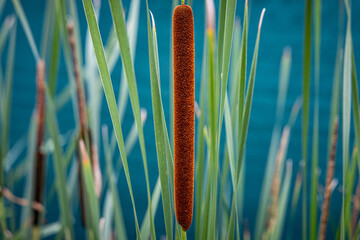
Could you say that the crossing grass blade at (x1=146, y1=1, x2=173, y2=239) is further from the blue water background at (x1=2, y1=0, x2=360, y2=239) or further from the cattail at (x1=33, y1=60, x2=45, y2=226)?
the blue water background at (x1=2, y1=0, x2=360, y2=239)

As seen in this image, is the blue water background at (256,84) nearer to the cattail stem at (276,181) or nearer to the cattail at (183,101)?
the cattail stem at (276,181)

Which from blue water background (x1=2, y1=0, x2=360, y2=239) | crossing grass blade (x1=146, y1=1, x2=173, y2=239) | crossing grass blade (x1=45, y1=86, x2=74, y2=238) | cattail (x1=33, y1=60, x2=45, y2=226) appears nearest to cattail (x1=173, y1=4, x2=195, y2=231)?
crossing grass blade (x1=146, y1=1, x2=173, y2=239)

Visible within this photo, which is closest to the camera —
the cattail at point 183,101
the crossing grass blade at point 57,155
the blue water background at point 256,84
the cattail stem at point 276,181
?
the cattail at point 183,101

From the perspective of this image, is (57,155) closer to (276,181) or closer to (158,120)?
(158,120)

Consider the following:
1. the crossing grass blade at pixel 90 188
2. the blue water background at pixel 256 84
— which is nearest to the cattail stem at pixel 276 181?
the crossing grass blade at pixel 90 188

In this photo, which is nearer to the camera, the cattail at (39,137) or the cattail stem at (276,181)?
the cattail at (39,137)

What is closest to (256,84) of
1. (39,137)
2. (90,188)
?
(39,137)
